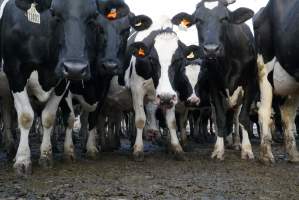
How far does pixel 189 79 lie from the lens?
11.7 meters

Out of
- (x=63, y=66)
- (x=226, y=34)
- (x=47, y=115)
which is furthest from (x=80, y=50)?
(x=226, y=34)

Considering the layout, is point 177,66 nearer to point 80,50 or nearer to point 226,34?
point 226,34

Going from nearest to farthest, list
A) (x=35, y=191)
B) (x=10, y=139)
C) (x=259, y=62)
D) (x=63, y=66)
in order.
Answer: (x=35, y=191), (x=63, y=66), (x=259, y=62), (x=10, y=139)

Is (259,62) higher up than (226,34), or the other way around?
(226,34)

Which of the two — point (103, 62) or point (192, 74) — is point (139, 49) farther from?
point (192, 74)

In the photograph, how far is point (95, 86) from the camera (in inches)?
353

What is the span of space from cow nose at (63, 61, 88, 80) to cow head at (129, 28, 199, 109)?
84.7 inches

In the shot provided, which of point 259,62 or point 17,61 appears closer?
point 17,61

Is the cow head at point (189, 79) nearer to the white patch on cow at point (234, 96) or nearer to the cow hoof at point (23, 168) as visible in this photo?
the white patch on cow at point (234, 96)

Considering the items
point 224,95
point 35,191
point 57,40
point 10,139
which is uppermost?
point 57,40

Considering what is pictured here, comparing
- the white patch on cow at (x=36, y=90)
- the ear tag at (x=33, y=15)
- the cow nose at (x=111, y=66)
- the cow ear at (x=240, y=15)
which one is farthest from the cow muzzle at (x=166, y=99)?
the ear tag at (x=33, y=15)

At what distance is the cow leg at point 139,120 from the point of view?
28.2 ft

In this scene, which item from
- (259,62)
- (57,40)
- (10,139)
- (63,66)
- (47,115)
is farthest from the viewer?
(10,139)

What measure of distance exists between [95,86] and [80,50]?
8.77 feet
